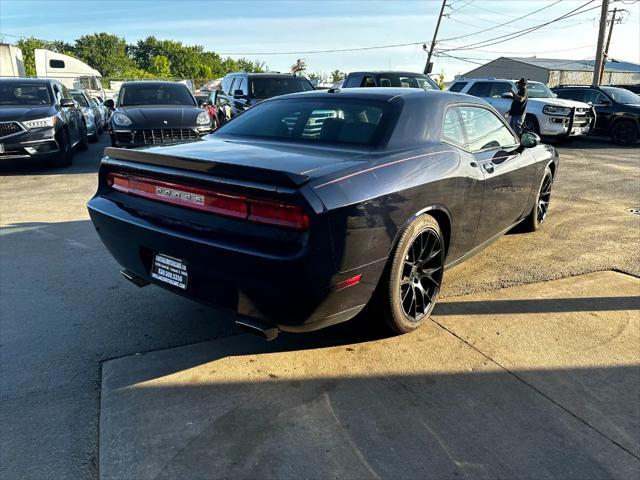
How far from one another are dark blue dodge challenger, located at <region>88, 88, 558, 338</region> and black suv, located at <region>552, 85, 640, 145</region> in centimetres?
1380

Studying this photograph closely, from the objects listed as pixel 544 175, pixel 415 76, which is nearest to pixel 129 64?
pixel 415 76

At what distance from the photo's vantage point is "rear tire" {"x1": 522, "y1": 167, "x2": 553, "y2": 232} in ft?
18.5

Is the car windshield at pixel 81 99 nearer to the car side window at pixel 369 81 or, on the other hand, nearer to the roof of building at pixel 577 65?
the car side window at pixel 369 81

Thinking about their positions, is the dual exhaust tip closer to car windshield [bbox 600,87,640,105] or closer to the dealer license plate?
the dealer license plate

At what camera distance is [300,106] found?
3.86 m

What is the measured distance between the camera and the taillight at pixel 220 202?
245 cm

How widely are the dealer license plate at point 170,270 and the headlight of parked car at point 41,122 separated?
761cm

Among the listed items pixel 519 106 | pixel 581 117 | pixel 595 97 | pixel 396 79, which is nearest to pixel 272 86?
pixel 396 79

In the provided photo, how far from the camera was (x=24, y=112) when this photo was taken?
29.8 ft

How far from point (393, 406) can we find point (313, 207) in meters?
1.13

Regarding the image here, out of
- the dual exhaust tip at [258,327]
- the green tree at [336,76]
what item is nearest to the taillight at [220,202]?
the dual exhaust tip at [258,327]

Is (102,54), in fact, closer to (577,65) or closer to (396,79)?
(577,65)

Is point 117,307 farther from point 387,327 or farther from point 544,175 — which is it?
point 544,175

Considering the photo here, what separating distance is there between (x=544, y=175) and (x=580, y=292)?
1.71 meters
